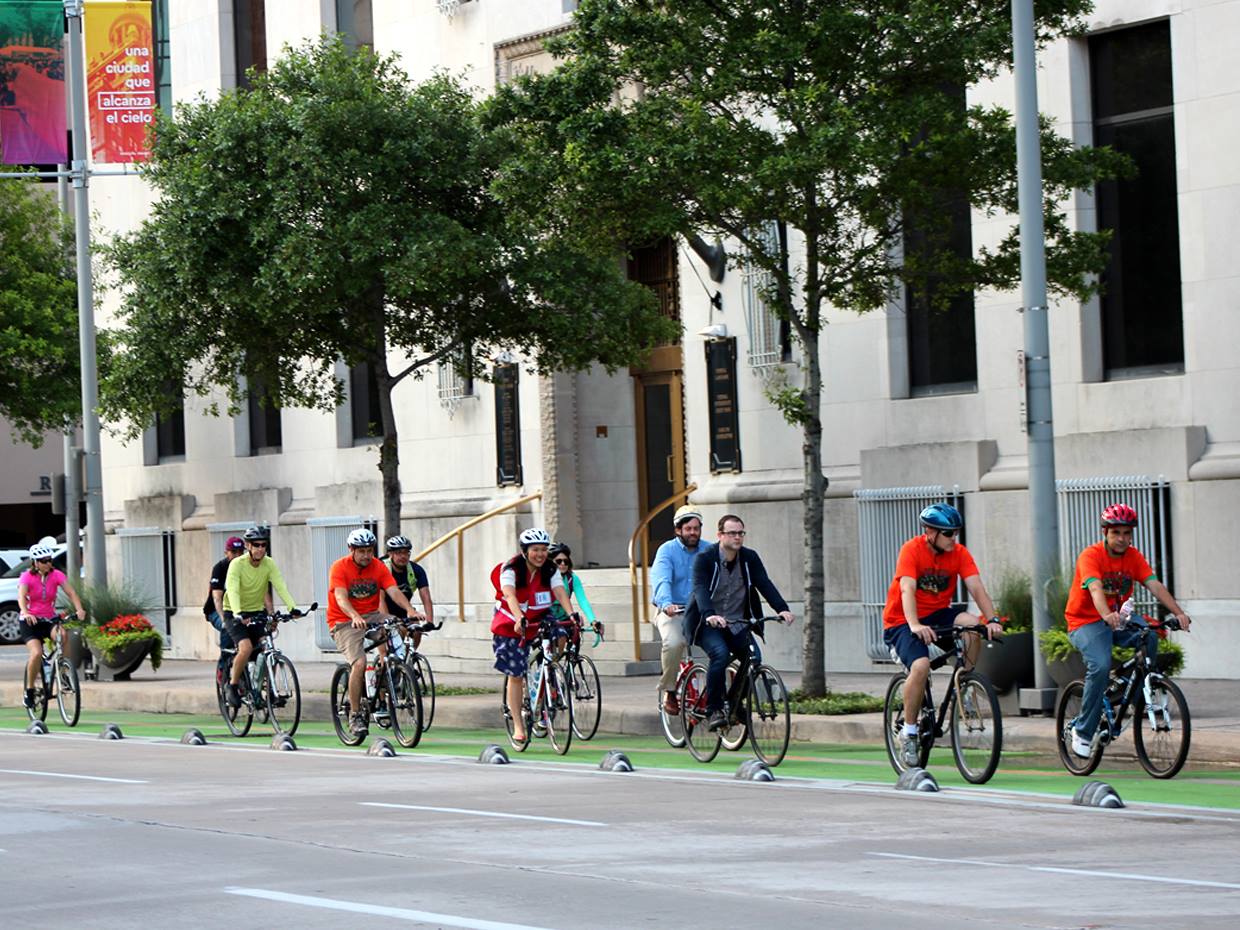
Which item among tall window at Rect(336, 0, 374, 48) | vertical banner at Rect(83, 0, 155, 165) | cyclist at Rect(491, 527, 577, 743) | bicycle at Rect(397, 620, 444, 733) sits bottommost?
bicycle at Rect(397, 620, 444, 733)

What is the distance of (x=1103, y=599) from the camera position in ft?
46.0

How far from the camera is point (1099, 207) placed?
73.2ft

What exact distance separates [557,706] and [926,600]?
4.48 meters

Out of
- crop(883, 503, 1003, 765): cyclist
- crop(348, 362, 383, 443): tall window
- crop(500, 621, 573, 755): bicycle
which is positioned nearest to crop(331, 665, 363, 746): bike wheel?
crop(500, 621, 573, 755): bicycle

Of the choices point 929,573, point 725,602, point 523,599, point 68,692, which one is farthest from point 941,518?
point 68,692

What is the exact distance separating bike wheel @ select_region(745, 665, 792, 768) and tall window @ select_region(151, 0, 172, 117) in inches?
930

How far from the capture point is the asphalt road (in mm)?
9000

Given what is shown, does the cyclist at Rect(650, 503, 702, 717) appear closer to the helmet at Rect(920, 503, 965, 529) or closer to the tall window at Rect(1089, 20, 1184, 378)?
the helmet at Rect(920, 503, 965, 529)

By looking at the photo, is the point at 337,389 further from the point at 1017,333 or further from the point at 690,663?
the point at 690,663

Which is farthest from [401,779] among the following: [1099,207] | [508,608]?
[1099,207]

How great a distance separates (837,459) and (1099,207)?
4.32 metres

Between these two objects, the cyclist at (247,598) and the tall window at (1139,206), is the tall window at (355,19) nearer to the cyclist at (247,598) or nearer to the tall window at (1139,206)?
the tall window at (1139,206)

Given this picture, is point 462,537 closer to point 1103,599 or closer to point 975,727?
point 975,727

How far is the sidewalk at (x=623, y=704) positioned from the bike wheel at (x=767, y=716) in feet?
6.58
